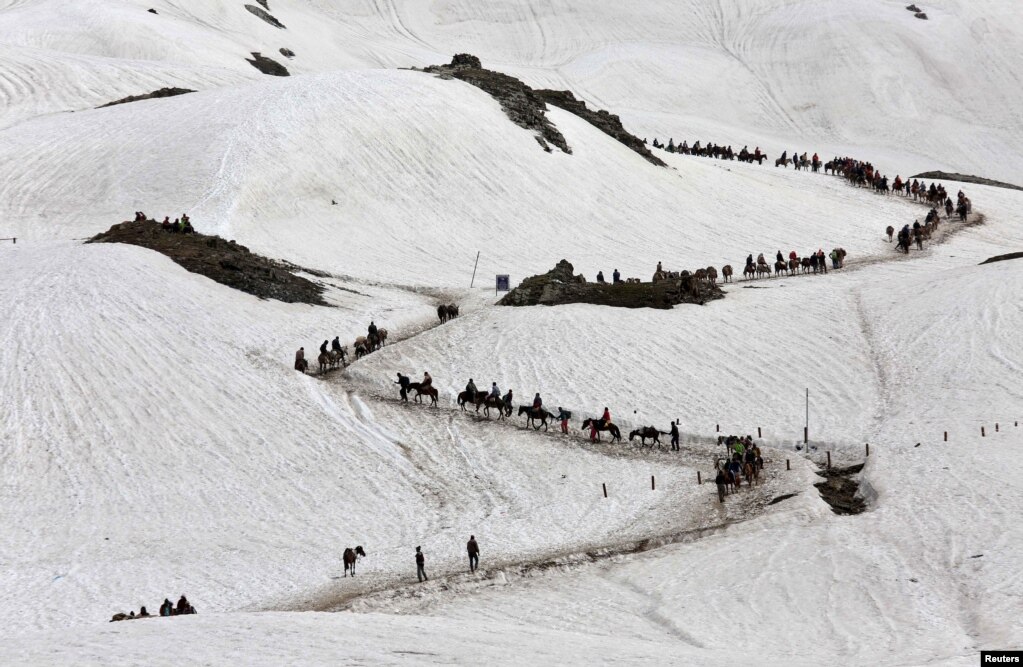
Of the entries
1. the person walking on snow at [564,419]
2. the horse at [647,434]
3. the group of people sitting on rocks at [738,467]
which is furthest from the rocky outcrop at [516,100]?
the group of people sitting on rocks at [738,467]

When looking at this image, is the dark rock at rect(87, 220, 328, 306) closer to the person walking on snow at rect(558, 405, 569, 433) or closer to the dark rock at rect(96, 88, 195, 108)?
the person walking on snow at rect(558, 405, 569, 433)

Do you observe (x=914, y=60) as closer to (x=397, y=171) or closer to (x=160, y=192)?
(x=397, y=171)

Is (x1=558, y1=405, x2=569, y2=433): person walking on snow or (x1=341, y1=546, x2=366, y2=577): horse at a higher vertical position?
(x1=558, y1=405, x2=569, y2=433): person walking on snow

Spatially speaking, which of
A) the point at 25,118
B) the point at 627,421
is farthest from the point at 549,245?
the point at 25,118

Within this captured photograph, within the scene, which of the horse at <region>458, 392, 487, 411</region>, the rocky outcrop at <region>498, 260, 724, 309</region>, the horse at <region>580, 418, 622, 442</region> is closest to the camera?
the horse at <region>580, 418, 622, 442</region>

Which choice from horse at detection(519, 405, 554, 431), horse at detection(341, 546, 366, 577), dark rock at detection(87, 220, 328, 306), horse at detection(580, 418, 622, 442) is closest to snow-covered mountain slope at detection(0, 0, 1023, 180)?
dark rock at detection(87, 220, 328, 306)

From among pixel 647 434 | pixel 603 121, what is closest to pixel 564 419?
pixel 647 434

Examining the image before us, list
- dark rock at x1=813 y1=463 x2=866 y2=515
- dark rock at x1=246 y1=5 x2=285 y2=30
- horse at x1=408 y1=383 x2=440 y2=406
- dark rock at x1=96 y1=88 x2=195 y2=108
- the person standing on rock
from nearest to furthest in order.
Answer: the person standing on rock, dark rock at x1=813 y1=463 x2=866 y2=515, horse at x1=408 y1=383 x2=440 y2=406, dark rock at x1=96 y1=88 x2=195 y2=108, dark rock at x1=246 y1=5 x2=285 y2=30
